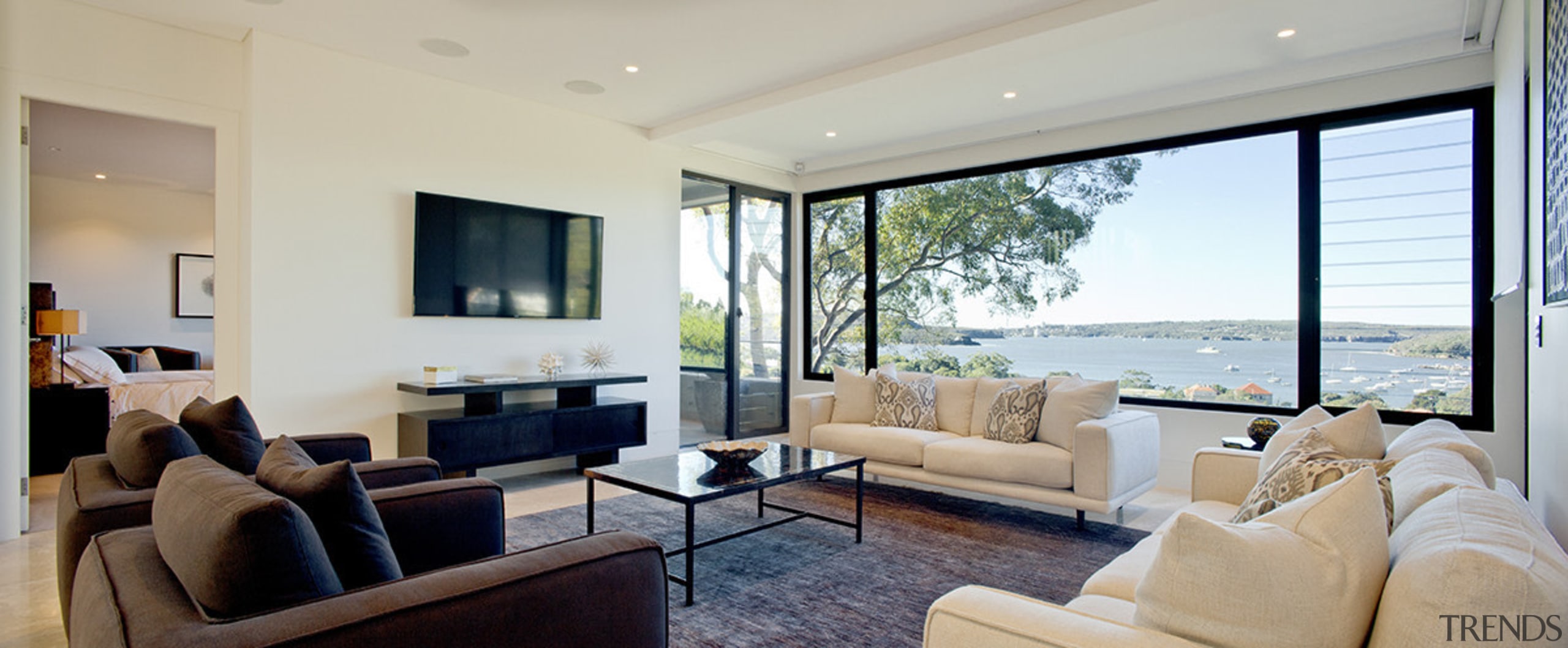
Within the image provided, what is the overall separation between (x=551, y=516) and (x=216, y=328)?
215 centimetres

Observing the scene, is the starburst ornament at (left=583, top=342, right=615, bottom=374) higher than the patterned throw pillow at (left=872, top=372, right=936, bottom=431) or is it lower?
higher

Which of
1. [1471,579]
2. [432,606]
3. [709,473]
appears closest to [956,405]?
[709,473]

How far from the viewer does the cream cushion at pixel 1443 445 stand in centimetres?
187

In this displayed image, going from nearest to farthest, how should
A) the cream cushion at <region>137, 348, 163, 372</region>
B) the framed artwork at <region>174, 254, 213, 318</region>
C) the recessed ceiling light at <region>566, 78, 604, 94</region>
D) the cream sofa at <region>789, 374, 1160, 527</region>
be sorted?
the cream sofa at <region>789, 374, 1160, 527</region>, the recessed ceiling light at <region>566, 78, 604, 94</region>, the cream cushion at <region>137, 348, 163, 372</region>, the framed artwork at <region>174, 254, 213, 318</region>

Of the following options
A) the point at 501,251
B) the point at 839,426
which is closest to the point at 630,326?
the point at 501,251

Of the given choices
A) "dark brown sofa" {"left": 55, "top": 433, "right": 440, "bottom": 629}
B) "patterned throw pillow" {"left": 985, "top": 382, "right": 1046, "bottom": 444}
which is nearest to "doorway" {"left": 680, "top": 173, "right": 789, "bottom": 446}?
"patterned throw pillow" {"left": 985, "top": 382, "right": 1046, "bottom": 444}

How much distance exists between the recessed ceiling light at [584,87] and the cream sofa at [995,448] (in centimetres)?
238

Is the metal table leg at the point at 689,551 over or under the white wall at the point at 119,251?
under

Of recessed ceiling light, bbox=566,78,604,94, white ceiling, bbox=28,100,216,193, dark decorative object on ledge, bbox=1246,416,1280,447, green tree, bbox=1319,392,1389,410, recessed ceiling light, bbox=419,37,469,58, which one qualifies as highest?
recessed ceiling light, bbox=419,37,469,58

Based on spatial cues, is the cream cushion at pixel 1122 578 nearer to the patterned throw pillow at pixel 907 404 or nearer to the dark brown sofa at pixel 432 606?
the dark brown sofa at pixel 432 606

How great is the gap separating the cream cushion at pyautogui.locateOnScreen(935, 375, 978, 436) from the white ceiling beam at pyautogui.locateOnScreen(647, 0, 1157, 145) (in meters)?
1.97

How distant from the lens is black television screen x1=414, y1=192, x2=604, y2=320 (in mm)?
4539

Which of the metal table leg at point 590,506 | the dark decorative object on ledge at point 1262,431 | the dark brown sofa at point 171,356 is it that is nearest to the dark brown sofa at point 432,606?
the metal table leg at point 590,506

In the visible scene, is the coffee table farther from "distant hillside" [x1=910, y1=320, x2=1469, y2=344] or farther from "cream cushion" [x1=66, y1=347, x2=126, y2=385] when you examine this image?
"cream cushion" [x1=66, y1=347, x2=126, y2=385]
